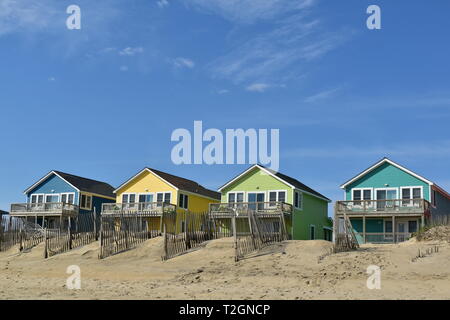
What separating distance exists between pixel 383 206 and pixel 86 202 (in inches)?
1090

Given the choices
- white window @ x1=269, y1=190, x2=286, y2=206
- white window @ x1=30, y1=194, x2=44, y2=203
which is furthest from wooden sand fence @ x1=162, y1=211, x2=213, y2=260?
white window @ x1=30, y1=194, x2=44, y2=203

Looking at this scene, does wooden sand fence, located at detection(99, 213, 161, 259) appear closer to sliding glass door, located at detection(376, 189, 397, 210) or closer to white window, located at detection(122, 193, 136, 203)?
white window, located at detection(122, 193, 136, 203)

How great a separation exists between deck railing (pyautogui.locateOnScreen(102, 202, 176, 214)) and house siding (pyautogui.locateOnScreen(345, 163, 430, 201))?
13908mm

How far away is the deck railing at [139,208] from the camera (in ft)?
153

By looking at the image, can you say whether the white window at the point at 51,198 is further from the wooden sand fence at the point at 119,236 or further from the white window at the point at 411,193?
the white window at the point at 411,193

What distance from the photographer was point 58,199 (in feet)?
181

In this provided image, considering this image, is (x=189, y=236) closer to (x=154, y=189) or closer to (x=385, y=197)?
(x=385, y=197)

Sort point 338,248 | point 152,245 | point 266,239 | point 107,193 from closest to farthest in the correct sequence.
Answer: point 338,248
point 266,239
point 152,245
point 107,193
